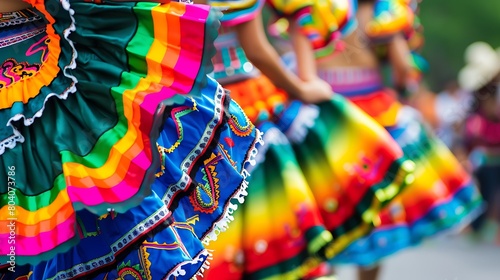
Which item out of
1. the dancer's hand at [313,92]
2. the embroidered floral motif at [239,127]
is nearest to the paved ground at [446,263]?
the dancer's hand at [313,92]

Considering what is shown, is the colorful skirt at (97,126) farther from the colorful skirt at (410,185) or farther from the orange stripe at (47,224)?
the colorful skirt at (410,185)

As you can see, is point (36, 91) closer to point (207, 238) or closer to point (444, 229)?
point (207, 238)

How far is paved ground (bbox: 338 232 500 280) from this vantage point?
762cm

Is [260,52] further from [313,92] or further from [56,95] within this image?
[56,95]

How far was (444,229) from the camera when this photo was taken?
5.86m

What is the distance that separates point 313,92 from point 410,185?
1410 millimetres

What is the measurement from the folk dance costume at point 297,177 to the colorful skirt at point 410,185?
894 millimetres

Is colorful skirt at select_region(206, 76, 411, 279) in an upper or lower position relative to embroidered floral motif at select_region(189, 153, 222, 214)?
lower

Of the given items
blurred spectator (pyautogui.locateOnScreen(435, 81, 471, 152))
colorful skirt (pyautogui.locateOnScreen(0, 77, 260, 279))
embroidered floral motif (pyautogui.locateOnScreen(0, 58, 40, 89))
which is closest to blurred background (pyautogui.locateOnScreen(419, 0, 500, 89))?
blurred spectator (pyautogui.locateOnScreen(435, 81, 471, 152))

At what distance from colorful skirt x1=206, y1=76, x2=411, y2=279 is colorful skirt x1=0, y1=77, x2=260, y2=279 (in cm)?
103

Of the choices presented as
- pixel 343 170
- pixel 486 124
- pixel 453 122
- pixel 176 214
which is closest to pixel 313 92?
pixel 343 170

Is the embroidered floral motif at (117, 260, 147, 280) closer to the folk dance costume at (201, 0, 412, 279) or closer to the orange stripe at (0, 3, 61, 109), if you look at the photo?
the orange stripe at (0, 3, 61, 109)

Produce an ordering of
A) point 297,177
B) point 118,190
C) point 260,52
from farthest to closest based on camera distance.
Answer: point 297,177 → point 260,52 → point 118,190

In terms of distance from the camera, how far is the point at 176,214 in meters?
2.87
